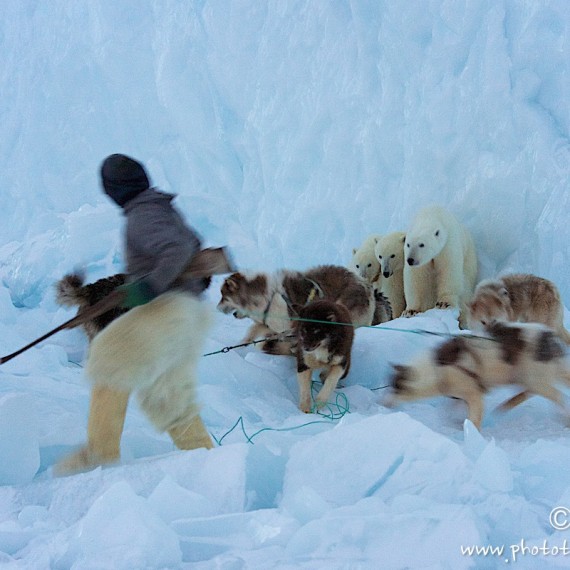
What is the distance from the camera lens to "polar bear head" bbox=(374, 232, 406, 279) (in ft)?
19.7

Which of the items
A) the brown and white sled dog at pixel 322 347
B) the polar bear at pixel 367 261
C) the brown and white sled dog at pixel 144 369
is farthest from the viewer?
the polar bear at pixel 367 261

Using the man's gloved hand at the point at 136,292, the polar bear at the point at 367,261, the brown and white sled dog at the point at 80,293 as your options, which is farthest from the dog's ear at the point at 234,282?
the man's gloved hand at the point at 136,292

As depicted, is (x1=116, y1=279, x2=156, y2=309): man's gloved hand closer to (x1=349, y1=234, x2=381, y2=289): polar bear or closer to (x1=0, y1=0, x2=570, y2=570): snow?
(x1=0, y1=0, x2=570, y2=570): snow

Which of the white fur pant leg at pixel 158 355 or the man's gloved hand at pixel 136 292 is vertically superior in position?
the man's gloved hand at pixel 136 292

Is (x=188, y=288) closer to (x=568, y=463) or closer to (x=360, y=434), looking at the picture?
(x=360, y=434)

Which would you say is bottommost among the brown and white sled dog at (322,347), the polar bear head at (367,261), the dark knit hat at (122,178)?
the polar bear head at (367,261)

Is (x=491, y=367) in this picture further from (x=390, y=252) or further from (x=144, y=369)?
(x=390, y=252)

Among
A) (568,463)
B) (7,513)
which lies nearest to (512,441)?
(568,463)

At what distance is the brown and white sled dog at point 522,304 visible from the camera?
15.2 ft

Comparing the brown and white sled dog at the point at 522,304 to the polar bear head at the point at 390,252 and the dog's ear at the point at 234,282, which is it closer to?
the polar bear head at the point at 390,252

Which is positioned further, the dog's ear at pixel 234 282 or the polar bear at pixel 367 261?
the polar bear at pixel 367 261

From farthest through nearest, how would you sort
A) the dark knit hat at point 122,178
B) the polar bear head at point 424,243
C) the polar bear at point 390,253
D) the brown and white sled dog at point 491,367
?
the polar bear at point 390,253
the polar bear head at point 424,243
the brown and white sled dog at point 491,367
the dark knit hat at point 122,178

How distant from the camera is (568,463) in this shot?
2.16 m

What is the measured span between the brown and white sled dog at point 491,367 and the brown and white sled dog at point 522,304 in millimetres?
1255
